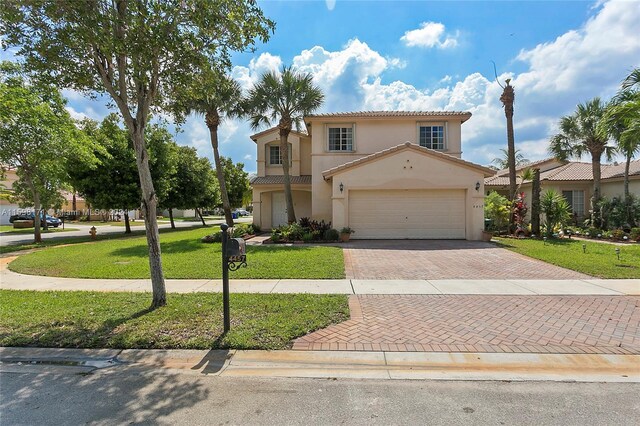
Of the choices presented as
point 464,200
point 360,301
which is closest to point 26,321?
point 360,301

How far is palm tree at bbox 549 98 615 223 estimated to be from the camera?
1956cm

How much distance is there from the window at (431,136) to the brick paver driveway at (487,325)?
45.1 ft

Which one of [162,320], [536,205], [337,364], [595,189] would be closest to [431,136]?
[536,205]

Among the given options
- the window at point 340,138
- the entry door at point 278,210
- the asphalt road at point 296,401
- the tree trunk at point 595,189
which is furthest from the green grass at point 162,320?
the tree trunk at point 595,189

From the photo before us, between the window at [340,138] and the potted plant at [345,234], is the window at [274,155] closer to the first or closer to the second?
the window at [340,138]

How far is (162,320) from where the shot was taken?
17.7ft

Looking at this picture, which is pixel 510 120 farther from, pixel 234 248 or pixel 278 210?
pixel 234 248

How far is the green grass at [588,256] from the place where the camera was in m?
8.93

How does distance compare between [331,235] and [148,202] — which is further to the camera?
[331,235]

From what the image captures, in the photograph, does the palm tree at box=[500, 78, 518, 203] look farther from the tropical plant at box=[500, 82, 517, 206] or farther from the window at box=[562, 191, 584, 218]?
the window at box=[562, 191, 584, 218]

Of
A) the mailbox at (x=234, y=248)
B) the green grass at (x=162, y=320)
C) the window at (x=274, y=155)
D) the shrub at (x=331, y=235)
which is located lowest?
the green grass at (x=162, y=320)

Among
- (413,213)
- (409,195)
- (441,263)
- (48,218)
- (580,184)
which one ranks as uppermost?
(580,184)

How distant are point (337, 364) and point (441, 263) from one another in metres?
7.30

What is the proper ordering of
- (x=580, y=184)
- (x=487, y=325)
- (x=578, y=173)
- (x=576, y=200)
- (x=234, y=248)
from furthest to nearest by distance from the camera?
(x=578, y=173), (x=576, y=200), (x=580, y=184), (x=487, y=325), (x=234, y=248)
